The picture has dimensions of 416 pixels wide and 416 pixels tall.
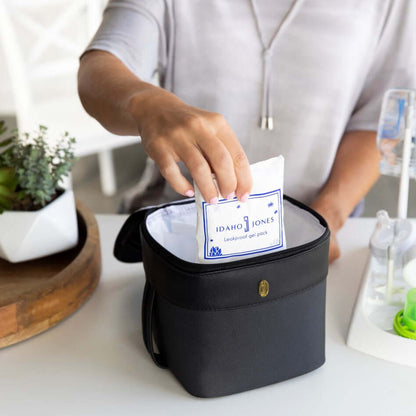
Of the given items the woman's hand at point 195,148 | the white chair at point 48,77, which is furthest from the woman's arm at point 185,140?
the white chair at point 48,77

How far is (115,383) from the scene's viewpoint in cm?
69

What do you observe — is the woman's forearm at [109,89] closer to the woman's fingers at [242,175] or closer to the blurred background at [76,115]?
the woman's fingers at [242,175]

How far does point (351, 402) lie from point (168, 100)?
0.37m

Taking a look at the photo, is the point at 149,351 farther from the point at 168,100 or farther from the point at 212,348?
the point at 168,100

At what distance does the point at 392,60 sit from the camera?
3.60 feet

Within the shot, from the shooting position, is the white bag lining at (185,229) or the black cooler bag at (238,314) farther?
the white bag lining at (185,229)

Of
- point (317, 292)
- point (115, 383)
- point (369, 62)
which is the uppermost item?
point (369, 62)

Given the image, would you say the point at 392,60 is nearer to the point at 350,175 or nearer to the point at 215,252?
the point at 350,175

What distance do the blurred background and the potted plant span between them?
1.50 metres

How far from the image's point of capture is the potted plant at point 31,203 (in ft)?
2.82

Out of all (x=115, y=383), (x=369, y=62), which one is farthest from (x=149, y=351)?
(x=369, y=62)

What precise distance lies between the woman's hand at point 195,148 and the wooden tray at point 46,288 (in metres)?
0.22

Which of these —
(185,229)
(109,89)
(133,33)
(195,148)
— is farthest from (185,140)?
(133,33)

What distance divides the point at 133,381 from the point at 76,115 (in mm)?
1864
